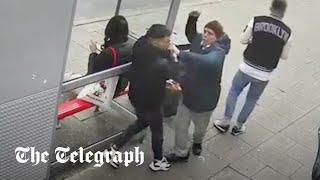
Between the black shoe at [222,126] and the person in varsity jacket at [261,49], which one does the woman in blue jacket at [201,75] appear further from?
the black shoe at [222,126]

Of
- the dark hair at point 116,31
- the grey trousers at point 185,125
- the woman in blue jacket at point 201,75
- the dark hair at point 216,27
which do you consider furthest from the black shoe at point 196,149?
the dark hair at point 116,31

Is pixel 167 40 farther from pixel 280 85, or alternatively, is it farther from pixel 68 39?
pixel 280 85

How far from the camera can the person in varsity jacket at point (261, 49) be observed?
17.2 feet

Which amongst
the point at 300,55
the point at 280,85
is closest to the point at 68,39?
the point at 280,85

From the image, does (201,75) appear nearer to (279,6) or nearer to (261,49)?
(261,49)

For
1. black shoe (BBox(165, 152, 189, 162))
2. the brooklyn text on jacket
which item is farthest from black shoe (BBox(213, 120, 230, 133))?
the brooklyn text on jacket

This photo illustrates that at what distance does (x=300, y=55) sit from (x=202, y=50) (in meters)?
4.40

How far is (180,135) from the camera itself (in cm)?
517

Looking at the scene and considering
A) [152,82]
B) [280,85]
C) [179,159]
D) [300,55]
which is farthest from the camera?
[300,55]

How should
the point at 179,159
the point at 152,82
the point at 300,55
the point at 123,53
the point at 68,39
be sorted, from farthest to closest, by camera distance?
the point at 300,55 < the point at 179,159 < the point at 123,53 < the point at 152,82 < the point at 68,39

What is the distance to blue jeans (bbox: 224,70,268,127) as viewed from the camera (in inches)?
222

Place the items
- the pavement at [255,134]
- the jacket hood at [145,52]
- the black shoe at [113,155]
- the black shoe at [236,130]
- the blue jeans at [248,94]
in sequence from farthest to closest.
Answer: the black shoe at [236,130] < the blue jeans at [248,94] < the pavement at [255,134] < the black shoe at [113,155] < the jacket hood at [145,52]

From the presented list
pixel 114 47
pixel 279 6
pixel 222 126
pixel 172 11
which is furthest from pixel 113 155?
pixel 279 6

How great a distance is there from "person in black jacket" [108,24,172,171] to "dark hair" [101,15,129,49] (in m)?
0.33
